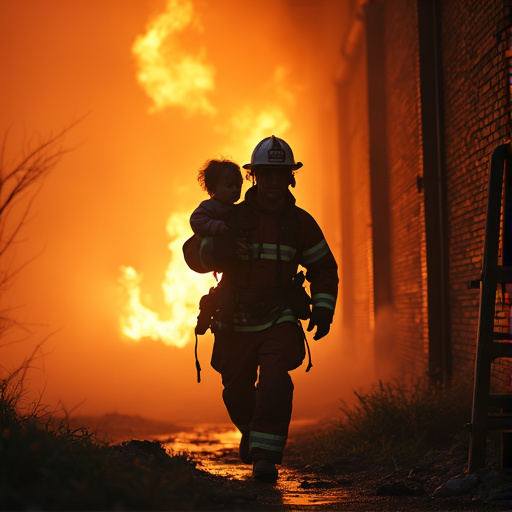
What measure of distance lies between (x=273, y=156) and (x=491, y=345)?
1830mm

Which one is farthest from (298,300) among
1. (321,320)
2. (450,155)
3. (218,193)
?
(450,155)

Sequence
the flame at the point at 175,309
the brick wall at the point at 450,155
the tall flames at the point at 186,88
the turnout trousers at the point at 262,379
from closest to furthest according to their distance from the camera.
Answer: the turnout trousers at the point at 262,379 → the brick wall at the point at 450,155 → the flame at the point at 175,309 → the tall flames at the point at 186,88

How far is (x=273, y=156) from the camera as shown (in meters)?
5.12

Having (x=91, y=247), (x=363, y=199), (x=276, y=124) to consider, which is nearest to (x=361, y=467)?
(x=363, y=199)

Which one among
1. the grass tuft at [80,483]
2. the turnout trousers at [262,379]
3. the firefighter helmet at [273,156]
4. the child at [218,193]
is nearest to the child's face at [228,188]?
the child at [218,193]

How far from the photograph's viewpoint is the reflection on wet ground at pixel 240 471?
451cm

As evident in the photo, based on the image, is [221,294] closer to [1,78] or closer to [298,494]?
[298,494]

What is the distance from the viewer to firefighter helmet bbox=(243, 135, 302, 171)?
201 inches

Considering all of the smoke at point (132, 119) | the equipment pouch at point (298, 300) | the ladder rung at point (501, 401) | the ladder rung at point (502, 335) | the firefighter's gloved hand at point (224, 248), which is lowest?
the ladder rung at point (501, 401)

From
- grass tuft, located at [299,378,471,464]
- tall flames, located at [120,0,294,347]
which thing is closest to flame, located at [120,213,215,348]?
tall flames, located at [120,0,294,347]

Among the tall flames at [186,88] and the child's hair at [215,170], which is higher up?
the tall flames at [186,88]

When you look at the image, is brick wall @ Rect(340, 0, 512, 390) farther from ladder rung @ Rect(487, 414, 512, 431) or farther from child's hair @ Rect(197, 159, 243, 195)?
child's hair @ Rect(197, 159, 243, 195)

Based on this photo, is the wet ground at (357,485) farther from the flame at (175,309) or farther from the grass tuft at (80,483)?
the flame at (175,309)

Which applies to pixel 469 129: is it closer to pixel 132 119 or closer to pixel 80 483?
pixel 80 483
